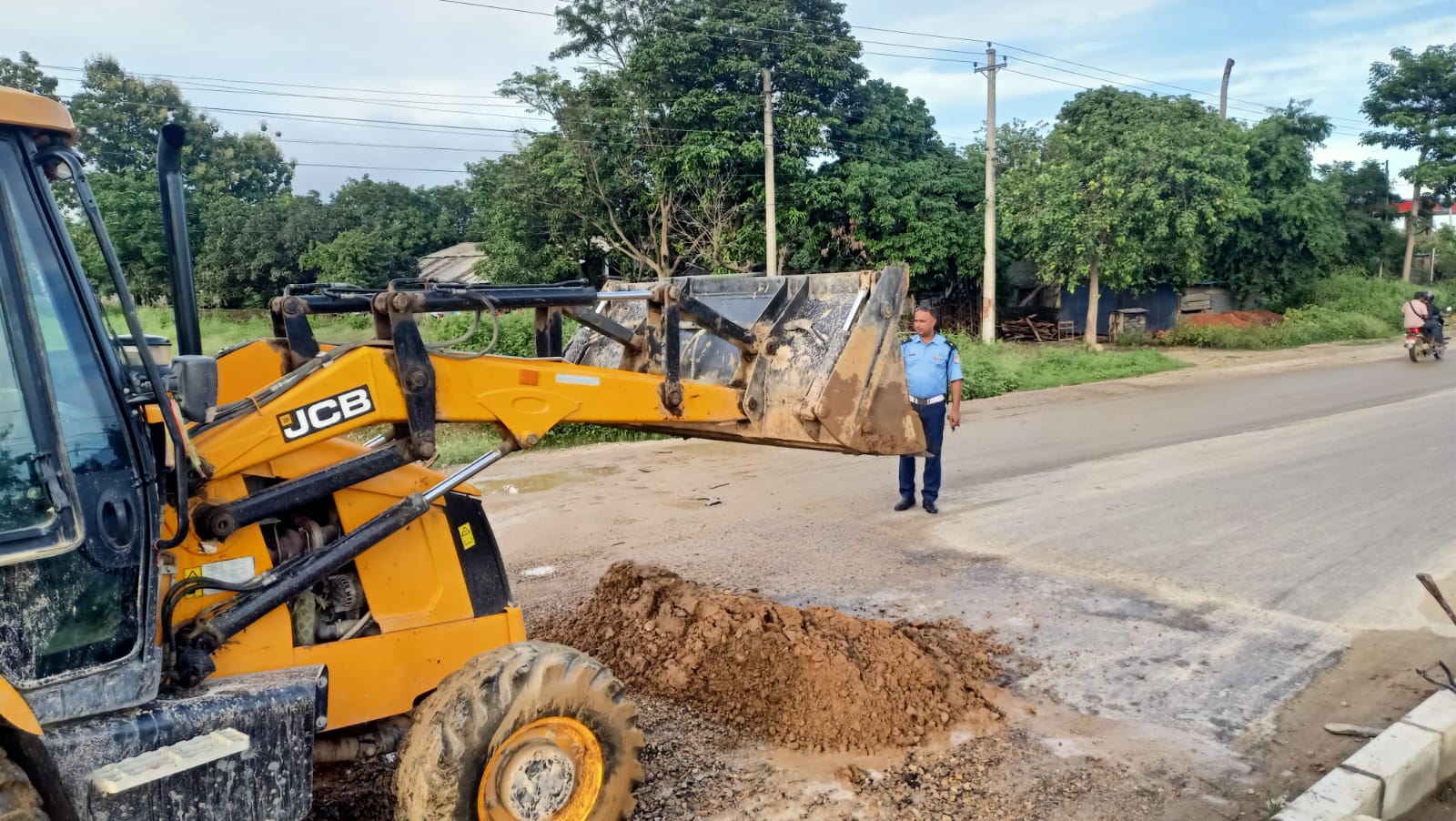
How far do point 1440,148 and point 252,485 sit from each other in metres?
42.4

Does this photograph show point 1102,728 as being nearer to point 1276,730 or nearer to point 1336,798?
point 1276,730

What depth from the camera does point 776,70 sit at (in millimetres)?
23844

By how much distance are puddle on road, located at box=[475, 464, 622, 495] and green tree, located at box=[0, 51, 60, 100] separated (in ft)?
78.0

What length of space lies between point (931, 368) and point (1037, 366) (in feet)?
40.0

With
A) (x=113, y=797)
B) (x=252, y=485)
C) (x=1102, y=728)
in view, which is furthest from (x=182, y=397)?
(x=1102, y=728)

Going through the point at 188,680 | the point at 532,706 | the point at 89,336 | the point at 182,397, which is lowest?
the point at 532,706

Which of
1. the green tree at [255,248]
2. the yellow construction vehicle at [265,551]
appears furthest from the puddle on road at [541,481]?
the green tree at [255,248]

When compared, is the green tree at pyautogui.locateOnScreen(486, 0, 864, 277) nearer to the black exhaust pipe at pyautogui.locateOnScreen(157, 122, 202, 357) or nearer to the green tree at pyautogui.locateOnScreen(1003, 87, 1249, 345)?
the green tree at pyautogui.locateOnScreen(1003, 87, 1249, 345)

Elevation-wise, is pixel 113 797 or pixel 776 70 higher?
pixel 776 70

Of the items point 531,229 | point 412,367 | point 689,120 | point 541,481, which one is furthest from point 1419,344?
point 412,367

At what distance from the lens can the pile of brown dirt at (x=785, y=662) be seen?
170 inches

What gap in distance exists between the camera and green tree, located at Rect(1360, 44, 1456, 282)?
115 feet

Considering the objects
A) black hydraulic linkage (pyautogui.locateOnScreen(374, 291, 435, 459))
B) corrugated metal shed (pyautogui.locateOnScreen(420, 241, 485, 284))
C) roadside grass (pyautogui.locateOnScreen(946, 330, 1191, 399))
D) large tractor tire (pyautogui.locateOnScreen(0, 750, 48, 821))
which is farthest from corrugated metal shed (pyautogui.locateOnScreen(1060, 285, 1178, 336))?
large tractor tire (pyautogui.locateOnScreen(0, 750, 48, 821))

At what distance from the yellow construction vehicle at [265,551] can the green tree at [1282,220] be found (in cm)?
2837
